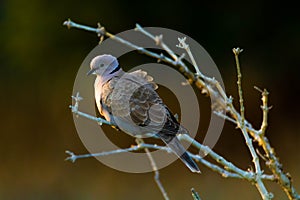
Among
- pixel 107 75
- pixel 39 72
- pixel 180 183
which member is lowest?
pixel 107 75

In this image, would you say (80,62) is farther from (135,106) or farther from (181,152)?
(181,152)

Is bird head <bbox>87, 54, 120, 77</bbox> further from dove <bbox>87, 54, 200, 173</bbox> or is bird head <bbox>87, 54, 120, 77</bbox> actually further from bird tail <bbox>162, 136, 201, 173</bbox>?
bird tail <bbox>162, 136, 201, 173</bbox>

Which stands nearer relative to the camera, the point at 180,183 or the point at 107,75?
the point at 107,75

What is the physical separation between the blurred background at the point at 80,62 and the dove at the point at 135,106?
3.69 meters

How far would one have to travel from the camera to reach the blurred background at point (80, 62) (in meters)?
6.68

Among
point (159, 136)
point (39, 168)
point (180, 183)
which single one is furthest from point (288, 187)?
point (39, 168)

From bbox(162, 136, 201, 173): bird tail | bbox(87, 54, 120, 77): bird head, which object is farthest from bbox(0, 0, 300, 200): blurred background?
bbox(162, 136, 201, 173): bird tail

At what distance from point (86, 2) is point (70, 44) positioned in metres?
0.53

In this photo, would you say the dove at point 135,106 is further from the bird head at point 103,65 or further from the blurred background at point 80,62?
the blurred background at point 80,62

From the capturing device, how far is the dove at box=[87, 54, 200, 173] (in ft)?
8.40

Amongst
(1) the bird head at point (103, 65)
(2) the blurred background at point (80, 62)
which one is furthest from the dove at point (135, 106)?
(2) the blurred background at point (80, 62)

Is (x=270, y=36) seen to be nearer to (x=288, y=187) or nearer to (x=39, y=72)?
(x=39, y=72)

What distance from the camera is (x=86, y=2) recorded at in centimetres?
693

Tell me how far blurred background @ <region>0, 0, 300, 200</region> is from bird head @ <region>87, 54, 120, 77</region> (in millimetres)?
3676
